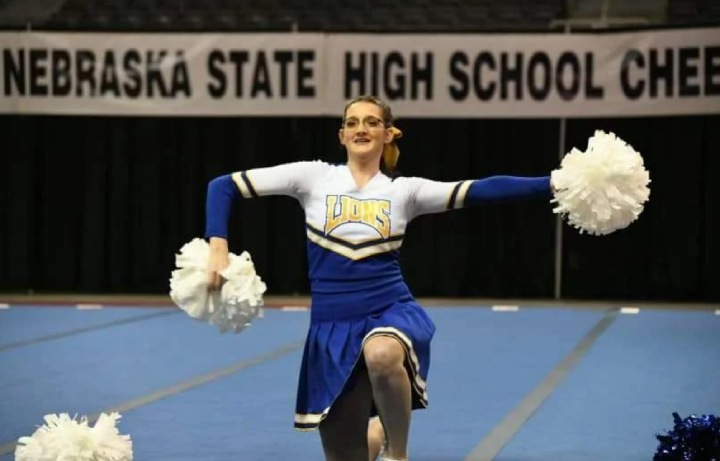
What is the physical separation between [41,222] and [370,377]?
972 cm

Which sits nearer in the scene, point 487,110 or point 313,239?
point 313,239

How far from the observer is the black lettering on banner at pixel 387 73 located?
1227 centimetres

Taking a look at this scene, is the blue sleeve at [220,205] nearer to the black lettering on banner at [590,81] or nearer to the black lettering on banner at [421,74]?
the black lettering on banner at [421,74]

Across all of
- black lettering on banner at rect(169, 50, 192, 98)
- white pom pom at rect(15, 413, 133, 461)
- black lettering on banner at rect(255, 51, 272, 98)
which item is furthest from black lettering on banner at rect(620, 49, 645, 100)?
white pom pom at rect(15, 413, 133, 461)

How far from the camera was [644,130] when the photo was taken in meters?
12.4

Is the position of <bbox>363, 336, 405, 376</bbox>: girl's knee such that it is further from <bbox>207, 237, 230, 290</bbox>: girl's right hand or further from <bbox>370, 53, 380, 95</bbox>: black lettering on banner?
<bbox>370, 53, 380, 95</bbox>: black lettering on banner

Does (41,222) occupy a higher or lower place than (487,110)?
lower

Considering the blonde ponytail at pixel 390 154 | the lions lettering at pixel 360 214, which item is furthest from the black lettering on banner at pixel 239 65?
the lions lettering at pixel 360 214

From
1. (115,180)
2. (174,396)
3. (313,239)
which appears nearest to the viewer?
(313,239)

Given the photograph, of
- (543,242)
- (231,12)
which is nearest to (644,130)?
(543,242)

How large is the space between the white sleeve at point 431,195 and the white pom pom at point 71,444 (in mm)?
1229

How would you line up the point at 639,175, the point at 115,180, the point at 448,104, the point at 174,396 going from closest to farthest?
1. the point at 639,175
2. the point at 174,396
3. the point at 448,104
4. the point at 115,180

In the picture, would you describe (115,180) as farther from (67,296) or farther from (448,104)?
(448,104)

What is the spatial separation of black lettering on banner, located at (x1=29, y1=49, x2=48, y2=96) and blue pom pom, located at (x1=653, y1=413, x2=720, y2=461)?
892 centimetres
